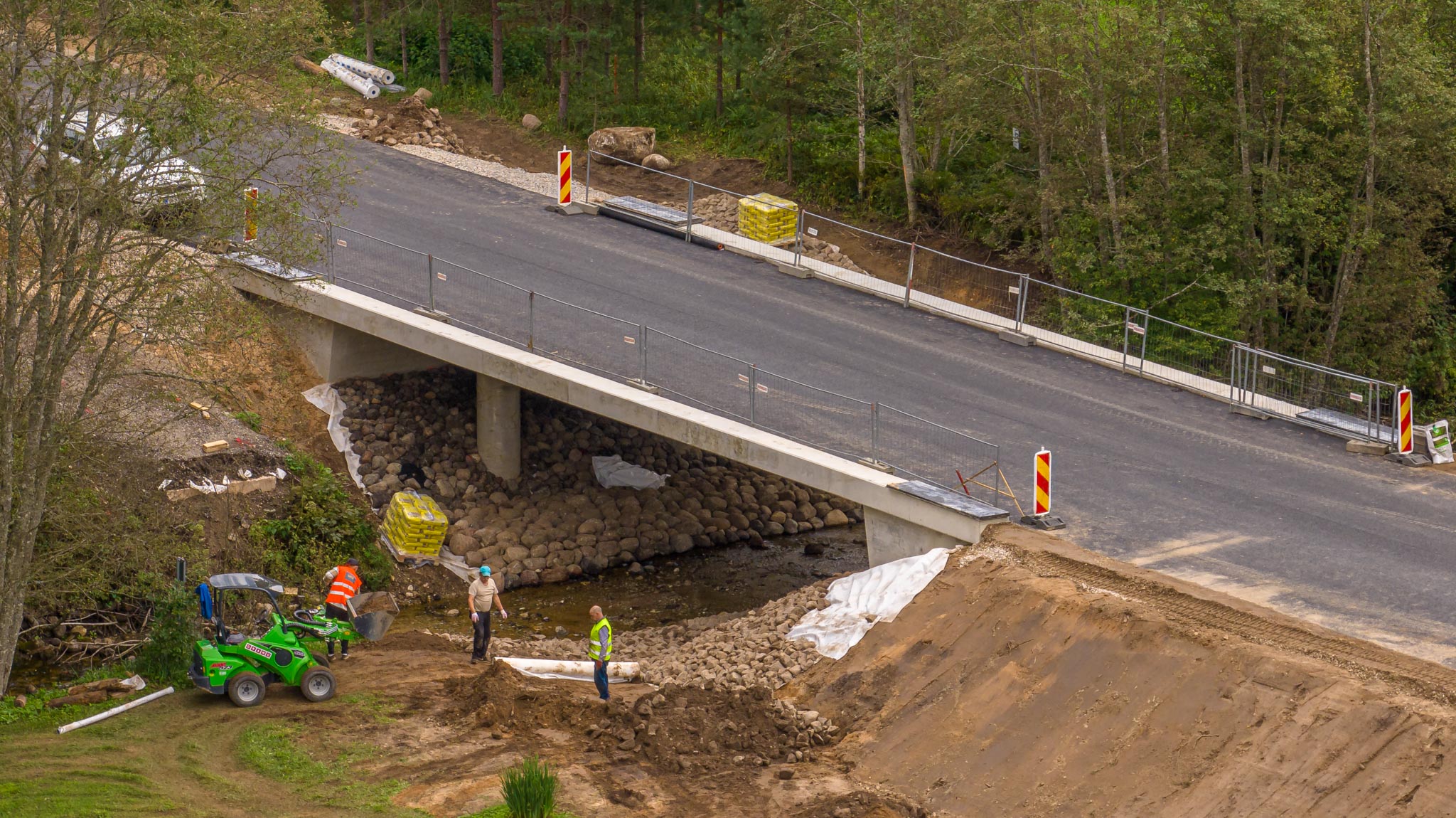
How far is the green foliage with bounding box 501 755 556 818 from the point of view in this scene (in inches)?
546

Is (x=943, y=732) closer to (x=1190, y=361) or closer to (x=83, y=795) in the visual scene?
(x=83, y=795)

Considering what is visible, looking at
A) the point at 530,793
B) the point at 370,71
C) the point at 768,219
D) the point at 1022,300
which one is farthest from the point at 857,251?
the point at 530,793

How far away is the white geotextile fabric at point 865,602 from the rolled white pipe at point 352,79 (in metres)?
23.4

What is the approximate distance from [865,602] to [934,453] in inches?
99.7

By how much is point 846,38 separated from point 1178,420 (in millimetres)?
13622

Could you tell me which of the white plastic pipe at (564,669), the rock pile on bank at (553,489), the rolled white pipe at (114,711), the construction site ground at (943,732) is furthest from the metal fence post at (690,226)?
the rolled white pipe at (114,711)

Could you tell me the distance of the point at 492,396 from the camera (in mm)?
24688

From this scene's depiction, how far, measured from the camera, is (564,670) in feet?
59.6

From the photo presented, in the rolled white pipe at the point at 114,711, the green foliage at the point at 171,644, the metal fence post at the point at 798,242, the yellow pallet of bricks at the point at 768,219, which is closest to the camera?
the rolled white pipe at the point at 114,711

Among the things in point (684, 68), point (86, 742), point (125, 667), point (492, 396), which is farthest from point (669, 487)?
point (684, 68)

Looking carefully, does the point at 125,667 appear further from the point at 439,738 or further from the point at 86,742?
the point at 439,738

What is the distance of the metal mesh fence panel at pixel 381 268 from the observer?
2448 cm

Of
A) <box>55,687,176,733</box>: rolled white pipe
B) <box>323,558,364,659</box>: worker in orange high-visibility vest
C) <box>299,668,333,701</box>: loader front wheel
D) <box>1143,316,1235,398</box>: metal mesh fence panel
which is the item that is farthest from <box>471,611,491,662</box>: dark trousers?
<box>1143,316,1235,398</box>: metal mesh fence panel

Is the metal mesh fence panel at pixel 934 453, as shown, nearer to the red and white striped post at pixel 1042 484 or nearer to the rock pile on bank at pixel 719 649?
the red and white striped post at pixel 1042 484
